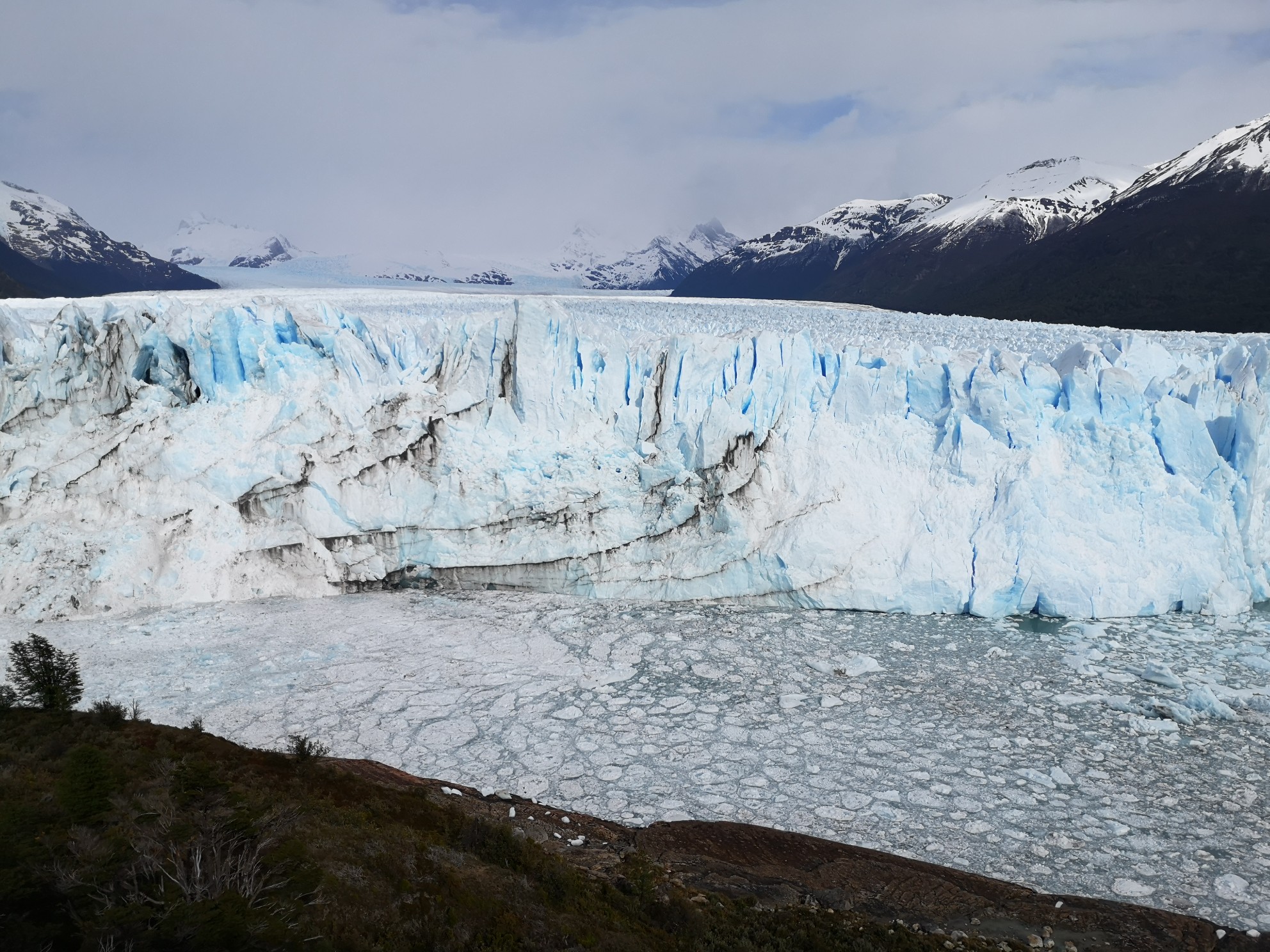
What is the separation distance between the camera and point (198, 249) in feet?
318

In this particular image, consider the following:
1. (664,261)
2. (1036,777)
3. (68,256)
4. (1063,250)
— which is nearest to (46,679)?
(1036,777)

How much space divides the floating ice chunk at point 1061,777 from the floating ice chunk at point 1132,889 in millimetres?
1100

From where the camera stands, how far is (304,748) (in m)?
6.57

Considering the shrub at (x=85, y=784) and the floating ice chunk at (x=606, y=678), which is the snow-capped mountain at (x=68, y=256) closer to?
the floating ice chunk at (x=606, y=678)

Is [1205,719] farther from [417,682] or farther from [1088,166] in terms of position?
[1088,166]

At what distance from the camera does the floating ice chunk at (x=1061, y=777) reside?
672cm

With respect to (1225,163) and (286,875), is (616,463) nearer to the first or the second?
(286,875)

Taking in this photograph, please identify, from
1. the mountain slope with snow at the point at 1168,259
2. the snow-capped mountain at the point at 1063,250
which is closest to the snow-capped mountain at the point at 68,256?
the snow-capped mountain at the point at 1063,250

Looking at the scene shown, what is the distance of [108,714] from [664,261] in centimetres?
11284

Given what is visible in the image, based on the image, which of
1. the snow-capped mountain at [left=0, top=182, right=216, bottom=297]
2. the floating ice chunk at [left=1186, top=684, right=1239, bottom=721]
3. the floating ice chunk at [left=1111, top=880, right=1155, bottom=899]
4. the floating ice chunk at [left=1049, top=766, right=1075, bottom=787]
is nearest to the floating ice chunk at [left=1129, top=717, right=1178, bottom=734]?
the floating ice chunk at [left=1186, top=684, right=1239, bottom=721]

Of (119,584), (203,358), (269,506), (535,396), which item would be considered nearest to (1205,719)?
(535,396)

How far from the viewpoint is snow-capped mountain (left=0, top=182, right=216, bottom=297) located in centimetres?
4178

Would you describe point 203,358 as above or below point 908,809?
above

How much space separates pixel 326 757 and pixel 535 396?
6.53m
